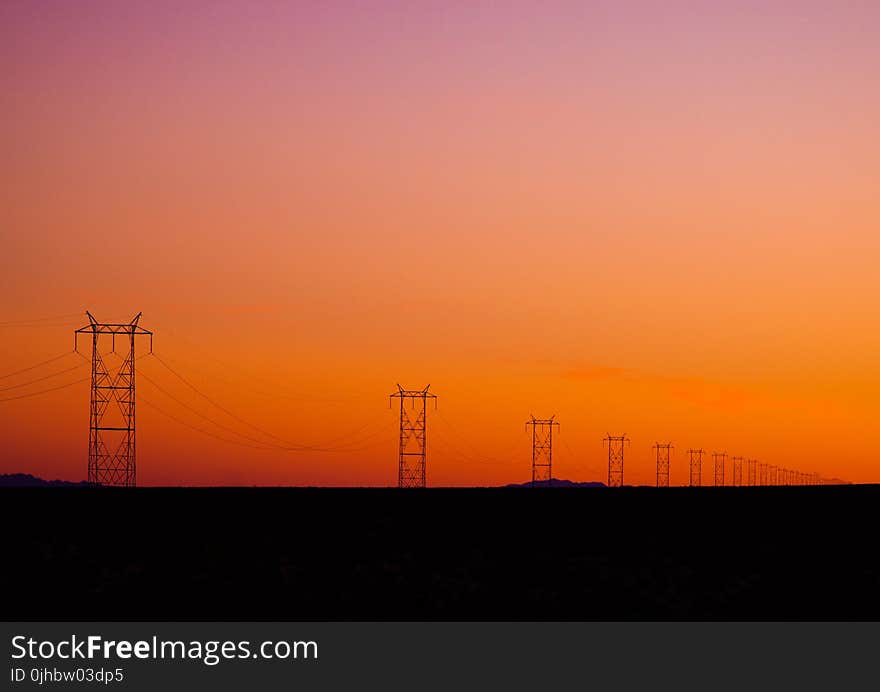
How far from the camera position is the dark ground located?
55438 mm

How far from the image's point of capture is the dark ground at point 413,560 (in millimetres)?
55438

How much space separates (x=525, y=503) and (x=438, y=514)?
41.4ft

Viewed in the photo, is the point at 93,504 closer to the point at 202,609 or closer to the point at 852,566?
the point at 202,609

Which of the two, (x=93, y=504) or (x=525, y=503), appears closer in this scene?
(x=93, y=504)

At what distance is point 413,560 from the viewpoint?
62.7 metres

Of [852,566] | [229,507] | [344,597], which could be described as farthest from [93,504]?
[852,566]

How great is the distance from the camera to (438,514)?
7688cm
